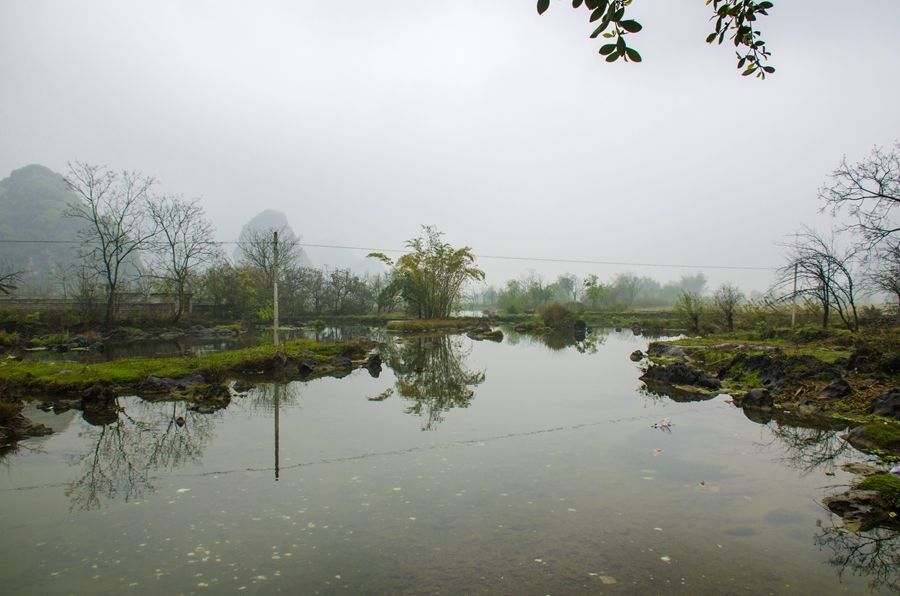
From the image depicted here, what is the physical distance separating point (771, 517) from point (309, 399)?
873cm

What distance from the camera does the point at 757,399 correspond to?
1053 centimetres

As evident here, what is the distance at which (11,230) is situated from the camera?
266 ft

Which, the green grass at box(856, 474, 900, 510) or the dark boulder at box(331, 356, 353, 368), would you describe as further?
the dark boulder at box(331, 356, 353, 368)

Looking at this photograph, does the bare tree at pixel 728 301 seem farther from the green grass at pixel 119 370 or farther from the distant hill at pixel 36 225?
the distant hill at pixel 36 225

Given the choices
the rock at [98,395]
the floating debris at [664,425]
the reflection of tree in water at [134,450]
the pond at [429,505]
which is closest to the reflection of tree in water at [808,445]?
the pond at [429,505]

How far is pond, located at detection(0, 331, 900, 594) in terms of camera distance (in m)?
3.96

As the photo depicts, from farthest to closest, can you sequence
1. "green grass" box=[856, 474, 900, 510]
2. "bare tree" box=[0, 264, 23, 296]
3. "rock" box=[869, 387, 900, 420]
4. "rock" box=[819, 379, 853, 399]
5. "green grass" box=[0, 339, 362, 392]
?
1. "green grass" box=[0, 339, 362, 392]
2. "bare tree" box=[0, 264, 23, 296]
3. "rock" box=[819, 379, 853, 399]
4. "rock" box=[869, 387, 900, 420]
5. "green grass" box=[856, 474, 900, 510]

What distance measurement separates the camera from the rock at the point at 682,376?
1267 cm

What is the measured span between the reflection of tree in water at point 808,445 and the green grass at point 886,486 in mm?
941

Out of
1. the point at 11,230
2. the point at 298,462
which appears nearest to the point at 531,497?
the point at 298,462

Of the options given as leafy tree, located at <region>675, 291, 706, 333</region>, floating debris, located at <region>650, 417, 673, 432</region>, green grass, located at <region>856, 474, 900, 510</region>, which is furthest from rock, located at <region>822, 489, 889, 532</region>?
leafy tree, located at <region>675, 291, 706, 333</region>

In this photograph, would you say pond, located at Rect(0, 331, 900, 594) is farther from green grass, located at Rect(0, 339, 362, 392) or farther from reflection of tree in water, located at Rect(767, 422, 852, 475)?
green grass, located at Rect(0, 339, 362, 392)

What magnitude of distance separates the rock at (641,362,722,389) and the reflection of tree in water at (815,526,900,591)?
26.8 ft

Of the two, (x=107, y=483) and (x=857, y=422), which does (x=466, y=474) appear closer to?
(x=107, y=483)
